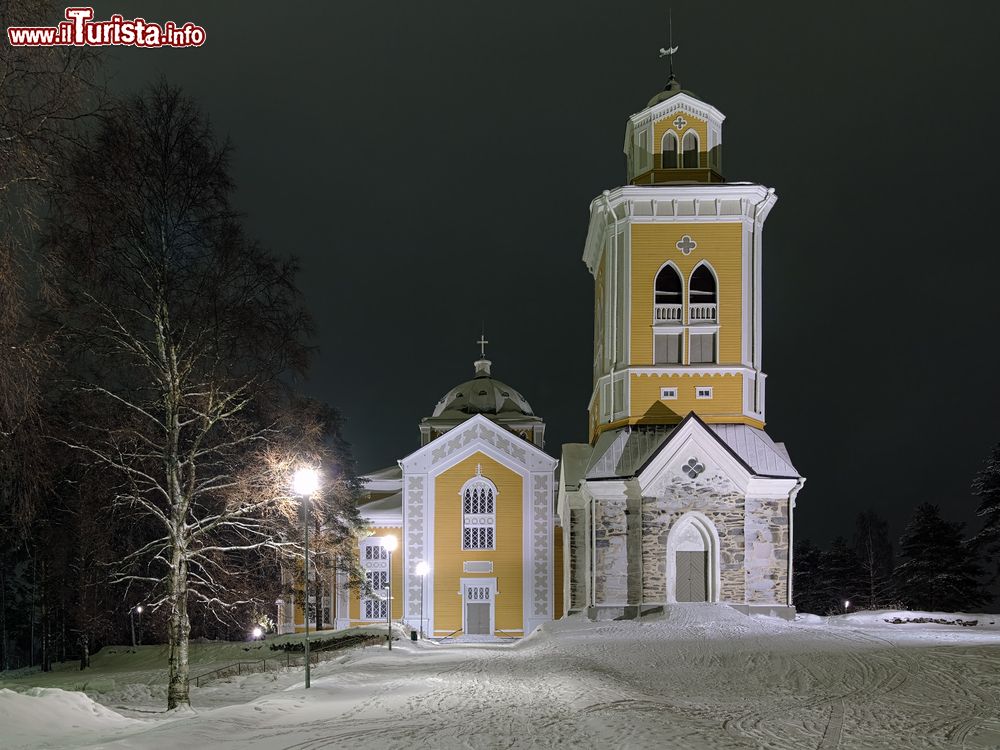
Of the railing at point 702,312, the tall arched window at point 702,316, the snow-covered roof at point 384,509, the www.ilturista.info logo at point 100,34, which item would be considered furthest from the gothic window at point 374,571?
the www.ilturista.info logo at point 100,34

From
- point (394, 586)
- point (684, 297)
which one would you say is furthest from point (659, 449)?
point (394, 586)

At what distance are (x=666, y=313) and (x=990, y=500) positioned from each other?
56.6ft

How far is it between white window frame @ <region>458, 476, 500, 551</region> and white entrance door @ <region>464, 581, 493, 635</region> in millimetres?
1569

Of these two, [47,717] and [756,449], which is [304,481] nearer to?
[47,717]

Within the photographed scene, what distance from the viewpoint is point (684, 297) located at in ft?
94.5

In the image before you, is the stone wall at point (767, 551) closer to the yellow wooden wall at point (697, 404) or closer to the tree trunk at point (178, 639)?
the yellow wooden wall at point (697, 404)

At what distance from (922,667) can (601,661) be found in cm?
582

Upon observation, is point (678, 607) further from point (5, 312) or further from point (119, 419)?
point (5, 312)

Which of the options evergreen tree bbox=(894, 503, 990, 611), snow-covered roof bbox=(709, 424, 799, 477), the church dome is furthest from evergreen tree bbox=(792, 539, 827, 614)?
snow-covered roof bbox=(709, 424, 799, 477)

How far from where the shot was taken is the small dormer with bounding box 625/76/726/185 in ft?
96.8

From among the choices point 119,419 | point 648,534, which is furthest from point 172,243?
point 648,534

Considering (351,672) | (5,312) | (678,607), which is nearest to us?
(5,312)

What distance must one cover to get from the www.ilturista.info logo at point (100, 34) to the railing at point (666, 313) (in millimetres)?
18880

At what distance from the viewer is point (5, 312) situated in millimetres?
7902
